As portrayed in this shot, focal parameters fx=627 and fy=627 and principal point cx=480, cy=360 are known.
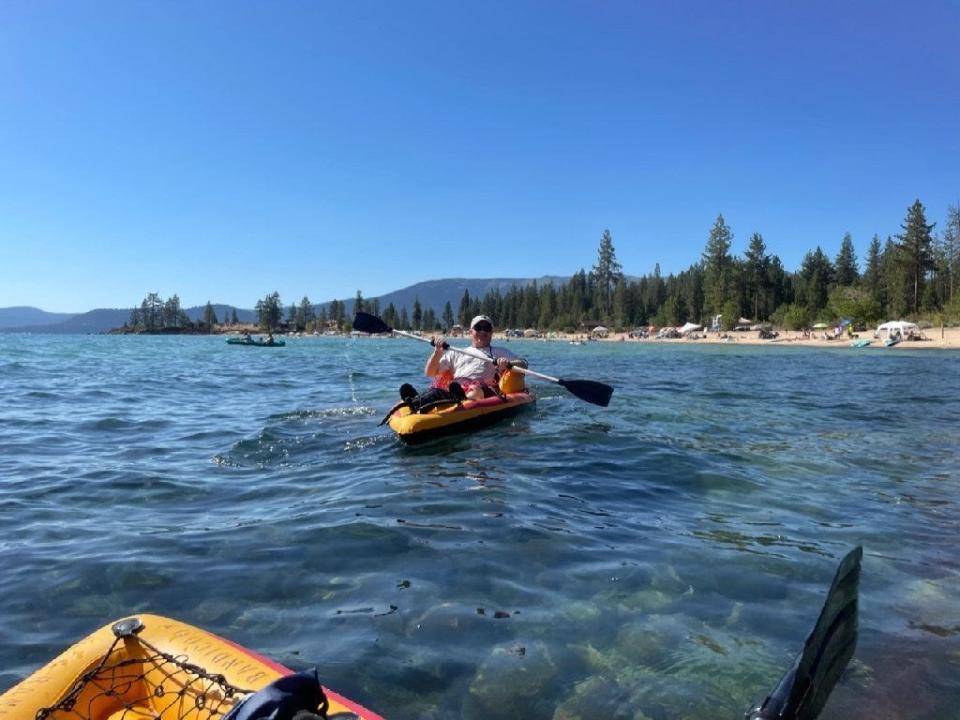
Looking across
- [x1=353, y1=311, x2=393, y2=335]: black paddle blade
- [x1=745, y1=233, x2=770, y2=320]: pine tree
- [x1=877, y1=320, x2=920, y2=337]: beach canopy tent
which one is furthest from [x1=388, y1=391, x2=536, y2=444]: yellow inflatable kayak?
[x1=745, y1=233, x2=770, y2=320]: pine tree

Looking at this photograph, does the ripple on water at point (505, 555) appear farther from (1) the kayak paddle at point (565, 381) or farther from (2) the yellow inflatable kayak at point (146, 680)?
(2) the yellow inflatable kayak at point (146, 680)

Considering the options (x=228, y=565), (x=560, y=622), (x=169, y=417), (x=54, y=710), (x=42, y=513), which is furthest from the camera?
(x=169, y=417)

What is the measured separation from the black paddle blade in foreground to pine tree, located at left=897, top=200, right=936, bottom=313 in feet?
294

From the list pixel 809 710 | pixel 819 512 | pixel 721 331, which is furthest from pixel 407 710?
pixel 721 331

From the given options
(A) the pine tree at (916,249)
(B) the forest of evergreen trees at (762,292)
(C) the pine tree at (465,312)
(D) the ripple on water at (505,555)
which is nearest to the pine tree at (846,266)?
(B) the forest of evergreen trees at (762,292)

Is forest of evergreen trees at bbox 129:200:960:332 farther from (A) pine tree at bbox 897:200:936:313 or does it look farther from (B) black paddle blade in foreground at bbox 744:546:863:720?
(B) black paddle blade in foreground at bbox 744:546:863:720

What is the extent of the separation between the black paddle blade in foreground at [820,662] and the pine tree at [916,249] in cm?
8963

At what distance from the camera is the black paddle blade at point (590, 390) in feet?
37.9

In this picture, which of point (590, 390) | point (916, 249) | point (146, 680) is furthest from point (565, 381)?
point (916, 249)

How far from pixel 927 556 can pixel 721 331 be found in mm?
91160

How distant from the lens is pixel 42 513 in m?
6.50

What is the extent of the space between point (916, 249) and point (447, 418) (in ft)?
280

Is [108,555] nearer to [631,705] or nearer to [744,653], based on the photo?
[631,705]

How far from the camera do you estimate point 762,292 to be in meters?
97.4
